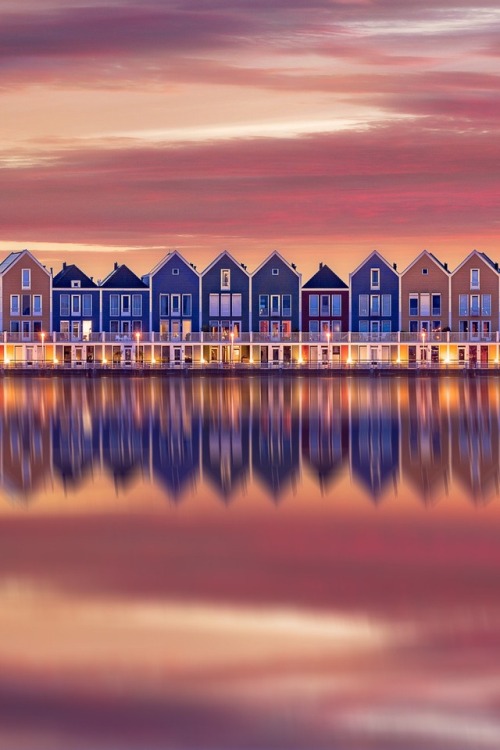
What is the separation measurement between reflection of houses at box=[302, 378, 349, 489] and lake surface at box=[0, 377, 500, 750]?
23 cm

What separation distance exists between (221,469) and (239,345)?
6982 cm

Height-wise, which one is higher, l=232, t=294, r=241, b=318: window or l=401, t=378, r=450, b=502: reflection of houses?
l=232, t=294, r=241, b=318: window

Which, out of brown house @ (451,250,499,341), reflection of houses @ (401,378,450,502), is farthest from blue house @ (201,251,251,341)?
reflection of houses @ (401,378,450,502)

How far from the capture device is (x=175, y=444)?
3556cm

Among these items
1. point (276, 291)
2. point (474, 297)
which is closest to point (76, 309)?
point (276, 291)

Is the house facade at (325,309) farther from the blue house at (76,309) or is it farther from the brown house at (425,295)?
the blue house at (76,309)

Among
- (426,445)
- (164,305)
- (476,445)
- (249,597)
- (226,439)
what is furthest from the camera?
(164,305)

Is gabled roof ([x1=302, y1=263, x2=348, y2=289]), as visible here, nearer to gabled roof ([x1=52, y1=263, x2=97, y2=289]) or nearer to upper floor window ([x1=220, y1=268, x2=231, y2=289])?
upper floor window ([x1=220, y1=268, x2=231, y2=289])

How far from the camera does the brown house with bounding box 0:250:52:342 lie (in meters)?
100

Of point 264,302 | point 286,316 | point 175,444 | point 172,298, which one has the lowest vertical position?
point 175,444

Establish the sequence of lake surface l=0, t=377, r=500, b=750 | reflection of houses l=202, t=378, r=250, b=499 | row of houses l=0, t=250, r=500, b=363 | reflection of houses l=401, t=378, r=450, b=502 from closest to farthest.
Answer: lake surface l=0, t=377, r=500, b=750, reflection of houses l=401, t=378, r=450, b=502, reflection of houses l=202, t=378, r=250, b=499, row of houses l=0, t=250, r=500, b=363

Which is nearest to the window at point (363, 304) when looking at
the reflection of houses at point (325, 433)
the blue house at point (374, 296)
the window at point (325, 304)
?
the blue house at point (374, 296)

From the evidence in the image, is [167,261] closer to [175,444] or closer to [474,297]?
[474,297]

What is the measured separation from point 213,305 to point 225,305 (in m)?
0.85
